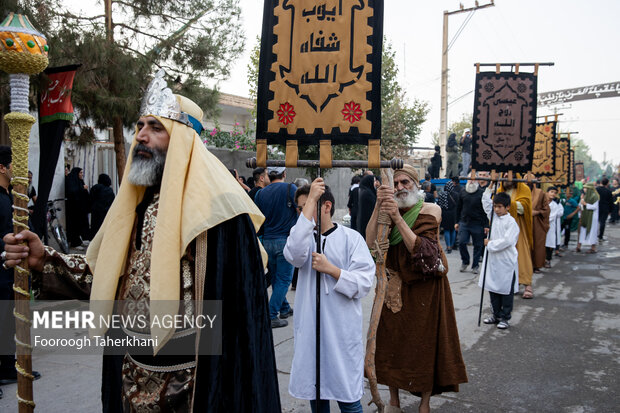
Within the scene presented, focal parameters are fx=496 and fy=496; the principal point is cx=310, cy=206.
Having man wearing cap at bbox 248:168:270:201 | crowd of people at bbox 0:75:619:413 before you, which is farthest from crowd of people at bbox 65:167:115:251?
crowd of people at bbox 0:75:619:413

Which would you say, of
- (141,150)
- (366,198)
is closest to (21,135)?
(141,150)

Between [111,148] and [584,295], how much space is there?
37.9ft

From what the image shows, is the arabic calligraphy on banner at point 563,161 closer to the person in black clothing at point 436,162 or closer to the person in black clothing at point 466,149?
the person in black clothing at point 466,149

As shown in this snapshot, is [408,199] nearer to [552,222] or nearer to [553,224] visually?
[553,224]

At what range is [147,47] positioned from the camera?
8516 mm

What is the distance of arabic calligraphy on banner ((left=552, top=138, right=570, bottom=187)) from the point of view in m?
14.4

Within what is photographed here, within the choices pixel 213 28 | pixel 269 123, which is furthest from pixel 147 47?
pixel 269 123

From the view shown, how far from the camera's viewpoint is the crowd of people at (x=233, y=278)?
85.4 inches

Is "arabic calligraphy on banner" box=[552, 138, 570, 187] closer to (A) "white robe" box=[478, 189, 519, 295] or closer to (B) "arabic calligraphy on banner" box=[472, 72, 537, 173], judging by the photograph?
(B) "arabic calligraphy on banner" box=[472, 72, 537, 173]

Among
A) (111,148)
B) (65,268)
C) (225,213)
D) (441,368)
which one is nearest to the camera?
(225,213)

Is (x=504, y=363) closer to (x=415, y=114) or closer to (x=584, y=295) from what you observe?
(x=584, y=295)

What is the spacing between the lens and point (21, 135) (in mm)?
2465

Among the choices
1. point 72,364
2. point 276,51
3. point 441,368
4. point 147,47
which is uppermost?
point 147,47

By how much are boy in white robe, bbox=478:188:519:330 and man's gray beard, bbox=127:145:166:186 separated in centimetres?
524
